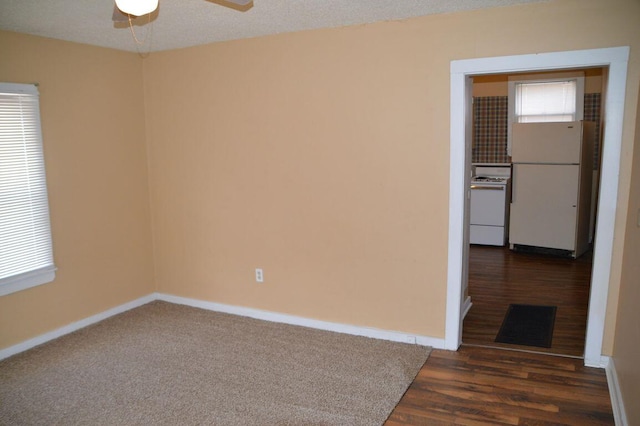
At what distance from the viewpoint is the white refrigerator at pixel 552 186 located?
5984 mm

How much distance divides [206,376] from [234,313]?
1158 millimetres

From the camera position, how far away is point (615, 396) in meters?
2.74

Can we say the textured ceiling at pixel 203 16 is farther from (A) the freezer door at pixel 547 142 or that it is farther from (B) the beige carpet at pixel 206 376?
(A) the freezer door at pixel 547 142

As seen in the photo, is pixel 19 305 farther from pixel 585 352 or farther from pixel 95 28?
pixel 585 352

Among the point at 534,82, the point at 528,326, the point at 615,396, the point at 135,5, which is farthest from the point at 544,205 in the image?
the point at 135,5

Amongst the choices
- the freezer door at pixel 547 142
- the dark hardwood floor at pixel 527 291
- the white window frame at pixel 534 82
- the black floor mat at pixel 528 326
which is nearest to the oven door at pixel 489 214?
the dark hardwood floor at pixel 527 291

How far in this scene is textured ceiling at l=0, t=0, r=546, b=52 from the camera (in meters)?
2.91

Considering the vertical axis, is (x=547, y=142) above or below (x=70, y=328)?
above

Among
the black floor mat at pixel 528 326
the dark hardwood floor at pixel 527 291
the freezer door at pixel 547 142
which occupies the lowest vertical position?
the black floor mat at pixel 528 326

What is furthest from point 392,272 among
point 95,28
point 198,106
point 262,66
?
point 95,28

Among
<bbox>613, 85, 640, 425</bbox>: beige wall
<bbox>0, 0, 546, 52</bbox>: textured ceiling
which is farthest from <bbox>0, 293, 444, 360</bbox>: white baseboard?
<bbox>0, 0, 546, 52</bbox>: textured ceiling

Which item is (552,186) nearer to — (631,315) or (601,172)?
(601,172)

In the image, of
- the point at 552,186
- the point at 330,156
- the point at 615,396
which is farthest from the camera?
the point at 552,186

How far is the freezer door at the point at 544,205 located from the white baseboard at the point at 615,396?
10.7 ft
